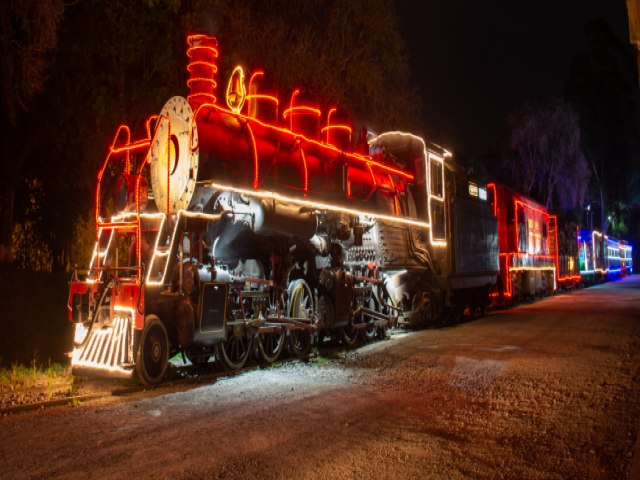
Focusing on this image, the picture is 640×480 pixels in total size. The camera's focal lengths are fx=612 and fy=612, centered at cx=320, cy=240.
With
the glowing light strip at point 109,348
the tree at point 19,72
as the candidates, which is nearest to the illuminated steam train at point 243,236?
the glowing light strip at point 109,348

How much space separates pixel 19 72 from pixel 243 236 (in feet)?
15.1

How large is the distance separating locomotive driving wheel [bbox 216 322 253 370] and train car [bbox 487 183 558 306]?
1215 cm

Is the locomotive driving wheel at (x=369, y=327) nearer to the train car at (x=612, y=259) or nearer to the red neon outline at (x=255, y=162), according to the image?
the red neon outline at (x=255, y=162)

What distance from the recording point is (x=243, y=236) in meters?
8.73

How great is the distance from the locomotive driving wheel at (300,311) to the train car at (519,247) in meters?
10.6

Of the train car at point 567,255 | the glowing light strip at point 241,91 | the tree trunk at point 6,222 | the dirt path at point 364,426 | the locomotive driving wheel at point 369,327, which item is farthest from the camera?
the train car at point 567,255

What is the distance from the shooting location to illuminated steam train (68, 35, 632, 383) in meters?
7.46

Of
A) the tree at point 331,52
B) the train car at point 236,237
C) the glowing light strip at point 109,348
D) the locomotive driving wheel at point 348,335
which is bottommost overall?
the locomotive driving wheel at point 348,335

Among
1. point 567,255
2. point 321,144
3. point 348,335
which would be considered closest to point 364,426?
point 321,144

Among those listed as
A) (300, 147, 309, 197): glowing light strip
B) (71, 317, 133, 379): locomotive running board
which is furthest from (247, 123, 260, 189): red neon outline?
(71, 317, 133, 379): locomotive running board

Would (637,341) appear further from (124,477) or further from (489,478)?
(124,477)

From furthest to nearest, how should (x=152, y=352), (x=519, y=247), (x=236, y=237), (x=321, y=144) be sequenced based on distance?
(x=519, y=247) → (x=321, y=144) → (x=236, y=237) → (x=152, y=352)

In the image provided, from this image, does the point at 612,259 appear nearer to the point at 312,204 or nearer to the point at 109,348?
Result: the point at 312,204

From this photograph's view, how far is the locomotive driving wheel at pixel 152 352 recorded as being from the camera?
7.15m
